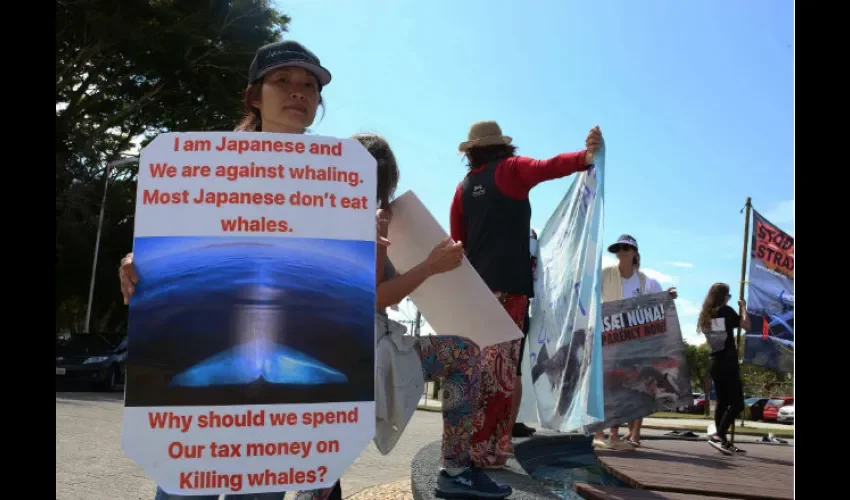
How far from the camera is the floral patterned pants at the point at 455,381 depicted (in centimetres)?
253

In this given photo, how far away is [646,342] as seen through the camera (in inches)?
222

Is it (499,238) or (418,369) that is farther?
(499,238)

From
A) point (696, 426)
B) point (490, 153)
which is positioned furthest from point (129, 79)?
point (490, 153)

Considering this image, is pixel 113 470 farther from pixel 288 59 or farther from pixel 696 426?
pixel 696 426

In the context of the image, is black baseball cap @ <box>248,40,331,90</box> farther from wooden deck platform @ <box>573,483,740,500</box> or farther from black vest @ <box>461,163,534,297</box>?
wooden deck platform @ <box>573,483,740,500</box>

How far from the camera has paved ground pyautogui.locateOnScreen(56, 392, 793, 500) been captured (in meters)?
4.08

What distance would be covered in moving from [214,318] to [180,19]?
59.5 feet

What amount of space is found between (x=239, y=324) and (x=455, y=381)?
1.12 meters

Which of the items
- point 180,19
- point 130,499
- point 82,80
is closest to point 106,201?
point 82,80

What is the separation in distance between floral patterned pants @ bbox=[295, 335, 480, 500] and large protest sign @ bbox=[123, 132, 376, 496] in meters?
0.70

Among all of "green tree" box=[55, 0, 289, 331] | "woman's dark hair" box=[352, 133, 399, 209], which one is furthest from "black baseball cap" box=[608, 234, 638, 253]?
"green tree" box=[55, 0, 289, 331]

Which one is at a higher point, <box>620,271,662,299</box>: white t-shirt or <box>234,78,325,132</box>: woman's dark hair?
<box>234,78,325,132</box>: woman's dark hair

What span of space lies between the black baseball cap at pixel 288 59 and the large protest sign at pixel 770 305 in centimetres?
836

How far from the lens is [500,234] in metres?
3.51
